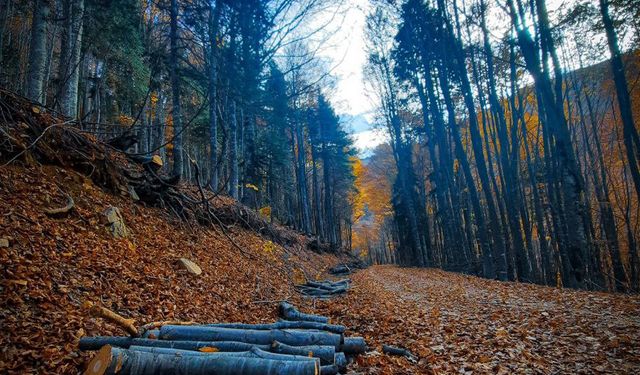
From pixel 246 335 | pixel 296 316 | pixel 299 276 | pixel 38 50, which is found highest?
pixel 38 50

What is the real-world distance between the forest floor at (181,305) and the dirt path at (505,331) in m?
0.02

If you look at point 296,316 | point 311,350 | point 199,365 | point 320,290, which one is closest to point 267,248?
point 320,290

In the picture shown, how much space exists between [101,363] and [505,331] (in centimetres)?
492

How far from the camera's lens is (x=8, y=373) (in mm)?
2168

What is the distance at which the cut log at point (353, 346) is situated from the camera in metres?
3.91

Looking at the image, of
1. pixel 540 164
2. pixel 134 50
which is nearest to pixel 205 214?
pixel 134 50

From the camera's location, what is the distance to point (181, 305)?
4375mm

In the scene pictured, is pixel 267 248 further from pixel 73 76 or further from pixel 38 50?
pixel 38 50

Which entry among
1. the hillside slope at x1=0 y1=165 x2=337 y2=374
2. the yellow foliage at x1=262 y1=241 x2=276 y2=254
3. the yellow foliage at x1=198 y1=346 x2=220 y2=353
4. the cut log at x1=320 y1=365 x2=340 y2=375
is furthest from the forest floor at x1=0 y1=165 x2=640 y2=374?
the yellow foliage at x1=262 y1=241 x2=276 y2=254

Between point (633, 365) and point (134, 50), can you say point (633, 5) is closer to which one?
point (633, 365)

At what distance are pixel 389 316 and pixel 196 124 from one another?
58.1 ft

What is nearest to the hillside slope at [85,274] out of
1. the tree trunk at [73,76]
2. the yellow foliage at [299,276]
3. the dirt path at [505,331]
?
the dirt path at [505,331]

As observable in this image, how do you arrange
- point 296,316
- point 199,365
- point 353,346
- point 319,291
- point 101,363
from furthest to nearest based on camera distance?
point 319,291
point 296,316
point 353,346
point 199,365
point 101,363

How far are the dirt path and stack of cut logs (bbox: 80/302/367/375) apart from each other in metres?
0.58
